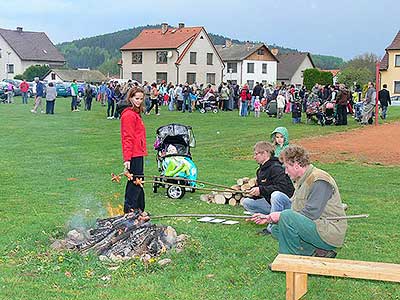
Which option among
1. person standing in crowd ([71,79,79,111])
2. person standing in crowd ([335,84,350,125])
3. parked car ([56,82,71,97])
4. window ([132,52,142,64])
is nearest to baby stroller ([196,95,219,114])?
person standing in crowd ([71,79,79,111])

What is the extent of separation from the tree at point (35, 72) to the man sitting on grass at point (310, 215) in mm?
73458

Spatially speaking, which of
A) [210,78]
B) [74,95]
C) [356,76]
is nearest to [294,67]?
[356,76]

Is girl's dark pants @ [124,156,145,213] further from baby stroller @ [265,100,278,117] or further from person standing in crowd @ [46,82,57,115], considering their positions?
baby stroller @ [265,100,278,117]

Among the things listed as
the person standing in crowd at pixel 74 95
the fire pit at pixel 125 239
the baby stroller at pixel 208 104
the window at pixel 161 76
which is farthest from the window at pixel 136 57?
the fire pit at pixel 125 239

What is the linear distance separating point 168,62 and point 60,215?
62.2 meters

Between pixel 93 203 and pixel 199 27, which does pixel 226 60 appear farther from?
pixel 93 203

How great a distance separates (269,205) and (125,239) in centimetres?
231

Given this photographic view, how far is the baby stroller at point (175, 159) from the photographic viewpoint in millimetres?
10968

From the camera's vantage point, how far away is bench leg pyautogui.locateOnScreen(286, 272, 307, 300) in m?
5.64

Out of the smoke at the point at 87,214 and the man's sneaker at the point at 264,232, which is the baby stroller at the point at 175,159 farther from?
the man's sneaker at the point at 264,232

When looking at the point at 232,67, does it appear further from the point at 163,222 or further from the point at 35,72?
the point at 163,222

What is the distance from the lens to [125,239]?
725cm

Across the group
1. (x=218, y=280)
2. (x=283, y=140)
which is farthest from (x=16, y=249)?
(x=283, y=140)

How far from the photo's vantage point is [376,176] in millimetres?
13703
